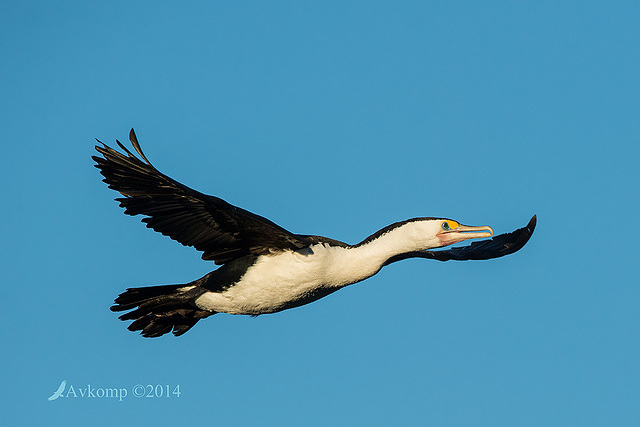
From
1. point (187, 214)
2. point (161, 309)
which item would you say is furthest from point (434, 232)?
point (161, 309)

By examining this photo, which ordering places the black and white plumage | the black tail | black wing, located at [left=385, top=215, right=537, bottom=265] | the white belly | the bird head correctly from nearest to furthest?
the black and white plumage, the white belly, the bird head, the black tail, black wing, located at [left=385, top=215, right=537, bottom=265]

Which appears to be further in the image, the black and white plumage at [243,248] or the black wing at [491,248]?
the black wing at [491,248]

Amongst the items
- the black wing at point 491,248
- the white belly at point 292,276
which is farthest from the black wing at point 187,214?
the black wing at point 491,248

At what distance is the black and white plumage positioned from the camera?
8820 millimetres

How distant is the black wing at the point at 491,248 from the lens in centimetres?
1139

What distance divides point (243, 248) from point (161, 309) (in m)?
1.46

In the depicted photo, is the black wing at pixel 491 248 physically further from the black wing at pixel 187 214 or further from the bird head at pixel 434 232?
the black wing at pixel 187 214

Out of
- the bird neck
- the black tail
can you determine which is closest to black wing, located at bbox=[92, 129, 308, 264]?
the bird neck

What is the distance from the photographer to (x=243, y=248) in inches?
376

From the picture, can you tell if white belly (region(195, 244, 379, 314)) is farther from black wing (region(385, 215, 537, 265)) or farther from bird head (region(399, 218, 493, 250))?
black wing (region(385, 215, 537, 265))

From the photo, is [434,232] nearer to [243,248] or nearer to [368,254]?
[368,254]

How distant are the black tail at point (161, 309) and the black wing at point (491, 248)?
9.39 ft

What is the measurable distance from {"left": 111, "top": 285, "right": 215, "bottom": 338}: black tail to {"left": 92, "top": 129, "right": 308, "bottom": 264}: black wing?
0.85 metres

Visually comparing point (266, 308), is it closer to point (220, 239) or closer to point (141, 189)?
point (220, 239)
